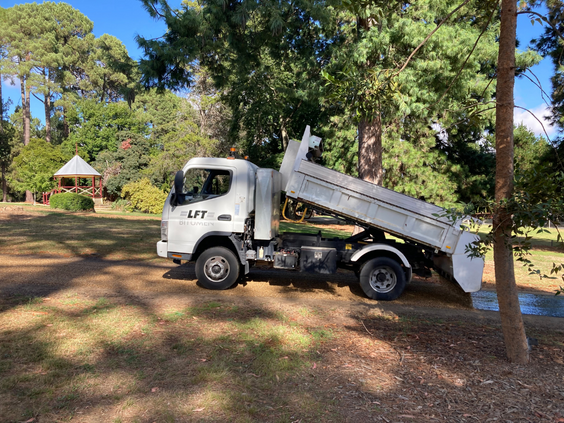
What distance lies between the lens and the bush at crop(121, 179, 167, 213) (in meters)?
29.0

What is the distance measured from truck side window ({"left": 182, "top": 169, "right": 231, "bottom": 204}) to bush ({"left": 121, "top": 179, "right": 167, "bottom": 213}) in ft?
70.8

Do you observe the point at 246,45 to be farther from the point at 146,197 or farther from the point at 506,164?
the point at 146,197

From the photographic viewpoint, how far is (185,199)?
26.6ft

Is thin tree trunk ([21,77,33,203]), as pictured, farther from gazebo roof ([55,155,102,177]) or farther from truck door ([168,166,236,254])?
truck door ([168,166,236,254])

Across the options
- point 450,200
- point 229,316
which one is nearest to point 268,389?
point 229,316

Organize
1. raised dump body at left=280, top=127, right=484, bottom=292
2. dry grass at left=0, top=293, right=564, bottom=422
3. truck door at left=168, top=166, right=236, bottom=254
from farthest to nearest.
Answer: truck door at left=168, top=166, right=236, bottom=254 → raised dump body at left=280, top=127, right=484, bottom=292 → dry grass at left=0, top=293, right=564, bottom=422

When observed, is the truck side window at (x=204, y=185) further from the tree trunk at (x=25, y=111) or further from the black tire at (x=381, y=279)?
the tree trunk at (x=25, y=111)

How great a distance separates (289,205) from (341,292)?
2144mm

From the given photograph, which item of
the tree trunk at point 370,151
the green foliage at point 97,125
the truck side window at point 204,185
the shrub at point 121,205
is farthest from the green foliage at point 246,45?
the green foliage at point 97,125

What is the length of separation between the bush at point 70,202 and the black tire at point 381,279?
74.9 ft

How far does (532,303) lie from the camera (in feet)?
29.1

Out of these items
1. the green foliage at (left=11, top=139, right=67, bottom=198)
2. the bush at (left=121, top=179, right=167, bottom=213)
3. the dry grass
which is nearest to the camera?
the dry grass

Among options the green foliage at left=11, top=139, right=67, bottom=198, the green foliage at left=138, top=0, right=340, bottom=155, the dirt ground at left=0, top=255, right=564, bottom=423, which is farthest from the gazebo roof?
the dirt ground at left=0, top=255, right=564, bottom=423

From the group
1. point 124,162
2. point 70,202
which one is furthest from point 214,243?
point 124,162
